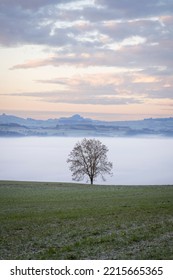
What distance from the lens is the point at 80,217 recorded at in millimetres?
22703

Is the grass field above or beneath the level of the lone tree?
beneath

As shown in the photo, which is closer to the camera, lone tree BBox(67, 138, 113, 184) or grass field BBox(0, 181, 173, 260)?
grass field BBox(0, 181, 173, 260)

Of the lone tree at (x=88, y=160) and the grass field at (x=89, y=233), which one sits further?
the lone tree at (x=88, y=160)

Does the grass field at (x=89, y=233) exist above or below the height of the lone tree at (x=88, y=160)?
below

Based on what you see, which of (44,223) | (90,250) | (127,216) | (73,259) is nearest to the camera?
(73,259)

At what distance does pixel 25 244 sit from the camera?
52.3 feet

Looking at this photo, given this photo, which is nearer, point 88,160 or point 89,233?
point 89,233

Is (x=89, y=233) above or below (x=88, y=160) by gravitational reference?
below
